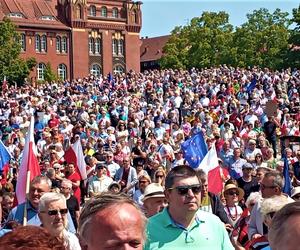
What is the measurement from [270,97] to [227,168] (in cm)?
1160

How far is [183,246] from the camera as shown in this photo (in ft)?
14.9

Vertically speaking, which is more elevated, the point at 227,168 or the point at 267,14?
the point at 267,14

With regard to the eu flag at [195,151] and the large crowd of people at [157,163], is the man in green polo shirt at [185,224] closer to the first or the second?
the large crowd of people at [157,163]

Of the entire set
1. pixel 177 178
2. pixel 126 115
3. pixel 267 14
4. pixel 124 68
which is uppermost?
pixel 267 14

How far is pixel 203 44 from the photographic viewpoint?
255ft

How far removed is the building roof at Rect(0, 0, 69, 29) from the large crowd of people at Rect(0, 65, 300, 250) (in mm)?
45196

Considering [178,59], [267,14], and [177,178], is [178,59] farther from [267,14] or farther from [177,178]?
[177,178]

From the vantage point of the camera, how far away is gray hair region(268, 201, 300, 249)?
8.45ft

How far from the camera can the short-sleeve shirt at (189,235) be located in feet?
15.0

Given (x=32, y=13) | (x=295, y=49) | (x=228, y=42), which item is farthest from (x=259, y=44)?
(x=32, y=13)

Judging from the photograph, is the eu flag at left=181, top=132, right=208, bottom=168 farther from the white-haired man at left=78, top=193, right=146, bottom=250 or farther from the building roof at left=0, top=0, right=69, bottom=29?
the building roof at left=0, top=0, right=69, bottom=29

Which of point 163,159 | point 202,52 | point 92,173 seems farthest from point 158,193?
point 202,52

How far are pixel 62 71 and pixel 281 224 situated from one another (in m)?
79.6

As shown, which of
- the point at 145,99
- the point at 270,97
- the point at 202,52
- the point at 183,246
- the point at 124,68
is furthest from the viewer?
the point at 124,68
